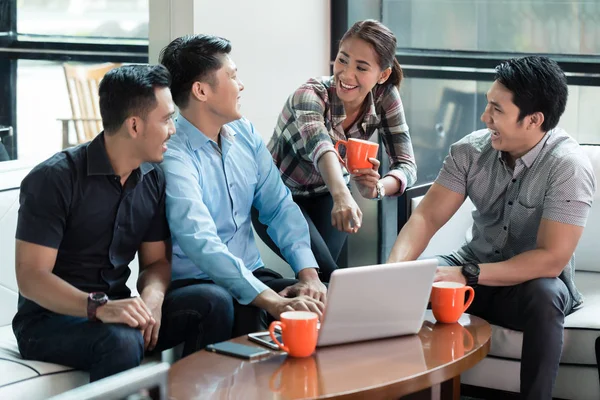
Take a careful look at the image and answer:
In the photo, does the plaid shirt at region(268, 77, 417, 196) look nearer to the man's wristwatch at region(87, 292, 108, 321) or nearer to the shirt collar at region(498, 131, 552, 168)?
the shirt collar at region(498, 131, 552, 168)

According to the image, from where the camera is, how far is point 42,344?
7.24 feet

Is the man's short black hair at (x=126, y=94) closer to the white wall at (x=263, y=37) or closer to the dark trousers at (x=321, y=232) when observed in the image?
the dark trousers at (x=321, y=232)

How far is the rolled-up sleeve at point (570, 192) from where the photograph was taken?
260 cm

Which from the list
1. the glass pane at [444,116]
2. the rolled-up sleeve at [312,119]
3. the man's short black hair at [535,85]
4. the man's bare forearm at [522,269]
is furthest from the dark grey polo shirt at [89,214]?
the glass pane at [444,116]

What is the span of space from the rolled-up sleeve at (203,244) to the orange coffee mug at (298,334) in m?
0.49

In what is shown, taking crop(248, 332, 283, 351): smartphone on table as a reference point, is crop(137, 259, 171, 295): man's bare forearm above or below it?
above

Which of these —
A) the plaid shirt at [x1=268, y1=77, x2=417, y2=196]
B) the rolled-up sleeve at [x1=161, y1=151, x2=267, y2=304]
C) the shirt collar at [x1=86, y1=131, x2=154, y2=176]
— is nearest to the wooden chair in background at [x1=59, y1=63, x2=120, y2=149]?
the plaid shirt at [x1=268, y1=77, x2=417, y2=196]

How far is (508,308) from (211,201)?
0.97m

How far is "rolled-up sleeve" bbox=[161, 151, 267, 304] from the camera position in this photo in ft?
8.15

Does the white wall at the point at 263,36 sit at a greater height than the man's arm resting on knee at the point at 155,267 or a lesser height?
greater

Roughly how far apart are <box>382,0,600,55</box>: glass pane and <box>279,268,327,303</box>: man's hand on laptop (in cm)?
178

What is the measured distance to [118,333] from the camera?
214 centimetres

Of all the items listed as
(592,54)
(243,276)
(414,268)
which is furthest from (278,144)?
(592,54)

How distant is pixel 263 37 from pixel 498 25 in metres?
1.16
